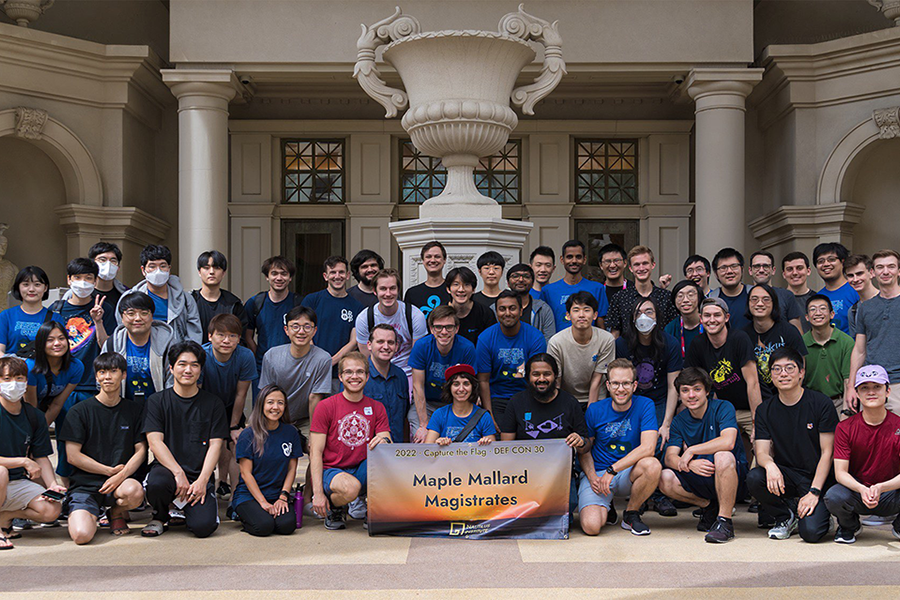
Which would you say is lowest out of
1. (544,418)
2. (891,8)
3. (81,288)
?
(544,418)

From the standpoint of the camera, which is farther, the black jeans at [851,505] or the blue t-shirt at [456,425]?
the blue t-shirt at [456,425]

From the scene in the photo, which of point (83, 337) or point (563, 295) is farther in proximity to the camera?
point (563, 295)

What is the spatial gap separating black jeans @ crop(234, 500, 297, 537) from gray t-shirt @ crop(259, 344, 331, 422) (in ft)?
3.09

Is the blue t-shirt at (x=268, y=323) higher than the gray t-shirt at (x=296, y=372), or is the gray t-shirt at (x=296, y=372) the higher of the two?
the blue t-shirt at (x=268, y=323)

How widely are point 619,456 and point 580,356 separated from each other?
2.41 ft

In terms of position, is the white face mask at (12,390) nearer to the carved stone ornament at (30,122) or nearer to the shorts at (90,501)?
the shorts at (90,501)

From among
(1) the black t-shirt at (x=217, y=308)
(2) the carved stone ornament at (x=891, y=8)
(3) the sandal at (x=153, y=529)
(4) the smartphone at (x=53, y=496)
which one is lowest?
(3) the sandal at (x=153, y=529)

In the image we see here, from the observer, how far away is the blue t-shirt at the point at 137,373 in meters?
6.25

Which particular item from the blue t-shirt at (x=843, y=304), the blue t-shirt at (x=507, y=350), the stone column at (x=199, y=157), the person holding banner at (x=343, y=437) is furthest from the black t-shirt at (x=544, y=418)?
the stone column at (x=199, y=157)

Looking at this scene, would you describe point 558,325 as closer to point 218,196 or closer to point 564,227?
point 218,196

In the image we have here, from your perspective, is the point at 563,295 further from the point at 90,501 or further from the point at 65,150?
the point at 65,150

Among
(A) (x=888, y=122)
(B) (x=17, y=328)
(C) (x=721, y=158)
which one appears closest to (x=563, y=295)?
(B) (x=17, y=328)

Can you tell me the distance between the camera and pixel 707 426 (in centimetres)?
605

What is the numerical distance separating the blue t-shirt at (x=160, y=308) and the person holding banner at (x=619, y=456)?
2925mm
